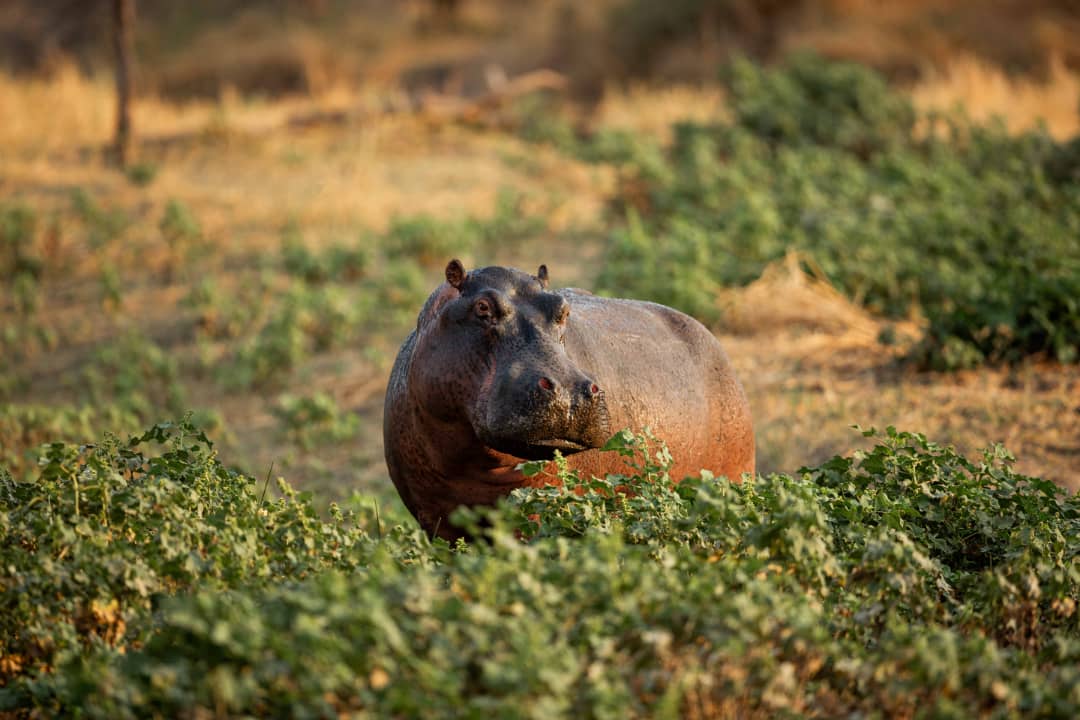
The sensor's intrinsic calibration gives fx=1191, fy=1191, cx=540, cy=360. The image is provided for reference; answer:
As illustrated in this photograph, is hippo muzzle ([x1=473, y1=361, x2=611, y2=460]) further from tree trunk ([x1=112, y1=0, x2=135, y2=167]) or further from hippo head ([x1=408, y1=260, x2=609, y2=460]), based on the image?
tree trunk ([x1=112, y1=0, x2=135, y2=167])

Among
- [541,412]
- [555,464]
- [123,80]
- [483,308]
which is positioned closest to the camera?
[541,412]

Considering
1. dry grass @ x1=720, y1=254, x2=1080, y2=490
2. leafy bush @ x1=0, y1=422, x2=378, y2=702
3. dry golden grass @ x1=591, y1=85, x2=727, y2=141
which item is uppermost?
dry golden grass @ x1=591, y1=85, x2=727, y2=141

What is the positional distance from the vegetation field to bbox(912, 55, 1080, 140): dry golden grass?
19cm

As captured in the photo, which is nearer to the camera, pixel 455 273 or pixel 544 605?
pixel 544 605

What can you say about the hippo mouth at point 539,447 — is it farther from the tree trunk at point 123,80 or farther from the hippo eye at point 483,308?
the tree trunk at point 123,80

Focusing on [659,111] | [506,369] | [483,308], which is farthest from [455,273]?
[659,111]

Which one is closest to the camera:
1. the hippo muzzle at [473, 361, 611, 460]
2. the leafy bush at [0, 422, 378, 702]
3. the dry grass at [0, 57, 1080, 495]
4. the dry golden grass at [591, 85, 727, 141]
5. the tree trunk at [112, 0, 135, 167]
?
the leafy bush at [0, 422, 378, 702]

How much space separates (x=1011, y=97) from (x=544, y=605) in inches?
624

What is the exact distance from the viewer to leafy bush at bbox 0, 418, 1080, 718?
10.1 feet

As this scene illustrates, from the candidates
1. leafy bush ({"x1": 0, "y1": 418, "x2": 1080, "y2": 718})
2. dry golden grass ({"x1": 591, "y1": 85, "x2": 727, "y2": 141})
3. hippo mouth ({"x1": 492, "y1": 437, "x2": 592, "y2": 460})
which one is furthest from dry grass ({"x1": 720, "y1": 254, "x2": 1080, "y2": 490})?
dry golden grass ({"x1": 591, "y1": 85, "x2": 727, "y2": 141})

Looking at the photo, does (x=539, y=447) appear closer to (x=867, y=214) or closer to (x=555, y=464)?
(x=555, y=464)

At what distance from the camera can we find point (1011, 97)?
17.0 m

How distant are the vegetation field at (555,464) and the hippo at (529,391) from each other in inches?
8.3

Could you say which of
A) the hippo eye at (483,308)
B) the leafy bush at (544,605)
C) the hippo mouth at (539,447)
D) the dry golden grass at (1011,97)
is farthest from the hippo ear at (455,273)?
the dry golden grass at (1011,97)
